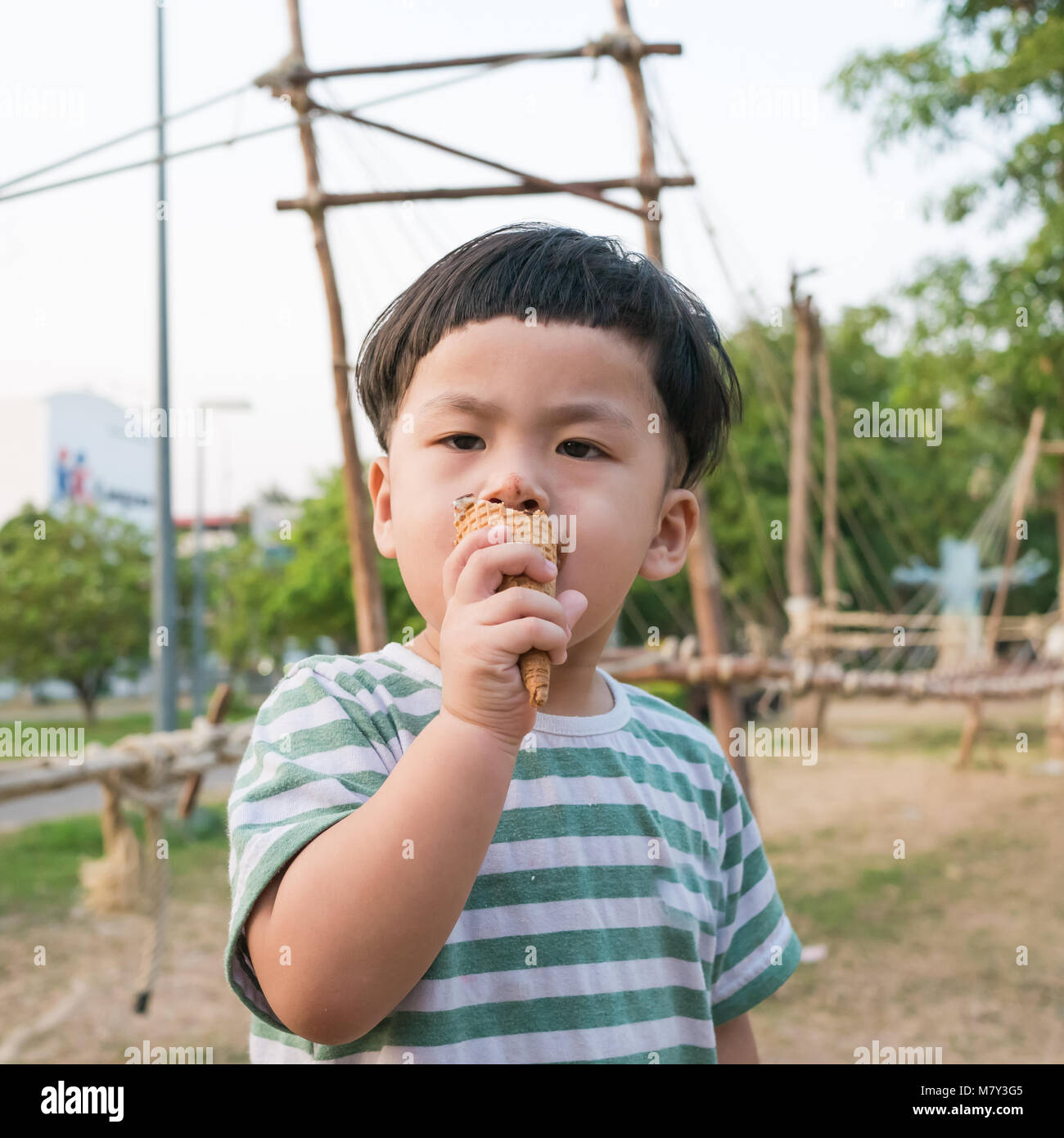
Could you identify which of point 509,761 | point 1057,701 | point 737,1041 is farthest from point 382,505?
point 1057,701

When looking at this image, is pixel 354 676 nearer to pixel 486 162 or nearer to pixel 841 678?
pixel 486 162

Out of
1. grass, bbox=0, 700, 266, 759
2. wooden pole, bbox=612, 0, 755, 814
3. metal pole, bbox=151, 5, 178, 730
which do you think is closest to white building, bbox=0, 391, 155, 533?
grass, bbox=0, 700, 266, 759

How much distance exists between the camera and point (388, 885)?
33.6 inches

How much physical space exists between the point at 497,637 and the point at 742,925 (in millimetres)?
717

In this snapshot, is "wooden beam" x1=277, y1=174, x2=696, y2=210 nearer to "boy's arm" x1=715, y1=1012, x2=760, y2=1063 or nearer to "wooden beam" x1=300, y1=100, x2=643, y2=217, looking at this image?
"wooden beam" x1=300, y1=100, x2=643, y2=217

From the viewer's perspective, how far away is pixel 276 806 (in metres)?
0.96

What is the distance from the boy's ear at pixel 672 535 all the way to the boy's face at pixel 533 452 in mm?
108

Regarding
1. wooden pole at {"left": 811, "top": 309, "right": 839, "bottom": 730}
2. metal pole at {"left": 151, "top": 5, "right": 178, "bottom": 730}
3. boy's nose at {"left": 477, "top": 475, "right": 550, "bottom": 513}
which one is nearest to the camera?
boy's nose at {"left": 477, "top": 475, "right": 550, "bottom": 513}

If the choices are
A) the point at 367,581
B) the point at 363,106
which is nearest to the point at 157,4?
the point at 363,106

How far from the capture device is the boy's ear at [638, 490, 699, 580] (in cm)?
126

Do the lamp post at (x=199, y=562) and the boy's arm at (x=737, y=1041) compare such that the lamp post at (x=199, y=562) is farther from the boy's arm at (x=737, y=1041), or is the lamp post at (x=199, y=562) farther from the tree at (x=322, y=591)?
the boy's arm at (x=737, y=1041)

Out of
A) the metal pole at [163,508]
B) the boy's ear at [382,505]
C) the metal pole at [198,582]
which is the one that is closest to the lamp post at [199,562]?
the metal pole at [198,582]
